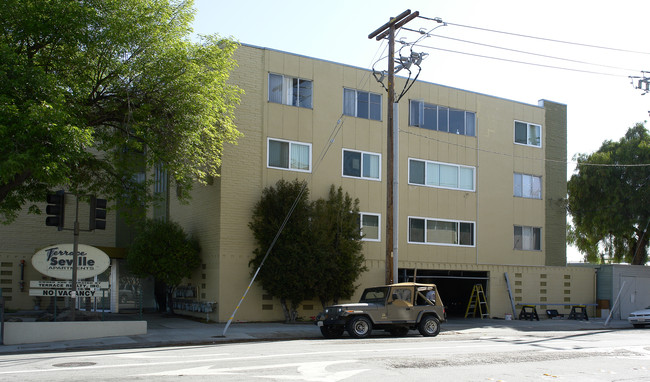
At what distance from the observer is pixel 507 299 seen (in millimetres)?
29547

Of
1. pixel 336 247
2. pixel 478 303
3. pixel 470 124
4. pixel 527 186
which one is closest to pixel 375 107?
pixel 470 124

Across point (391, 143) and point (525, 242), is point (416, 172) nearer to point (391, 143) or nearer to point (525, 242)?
point (391, 143)

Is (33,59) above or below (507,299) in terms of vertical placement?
above

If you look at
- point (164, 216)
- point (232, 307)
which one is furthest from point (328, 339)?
point (164, 216)

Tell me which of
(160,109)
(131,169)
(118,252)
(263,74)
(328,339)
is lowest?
(328,339)

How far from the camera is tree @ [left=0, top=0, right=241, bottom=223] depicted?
50.1ft

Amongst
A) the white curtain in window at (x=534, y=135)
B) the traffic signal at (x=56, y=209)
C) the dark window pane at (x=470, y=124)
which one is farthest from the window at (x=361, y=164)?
the traffic signal at (x=56, y=209)

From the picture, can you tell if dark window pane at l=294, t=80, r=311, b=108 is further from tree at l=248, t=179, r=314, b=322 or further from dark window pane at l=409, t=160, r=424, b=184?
dark window pane at l=409, t=160, r=424, b=184

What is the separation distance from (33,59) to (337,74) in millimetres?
12220

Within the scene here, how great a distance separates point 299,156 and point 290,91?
2.61 metres

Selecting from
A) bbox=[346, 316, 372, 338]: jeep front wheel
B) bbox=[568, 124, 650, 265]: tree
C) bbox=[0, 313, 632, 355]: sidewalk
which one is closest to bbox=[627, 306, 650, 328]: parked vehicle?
bbox=[0, 313, 632, 355]: sidewalk

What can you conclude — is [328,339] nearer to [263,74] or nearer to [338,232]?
[338,232]

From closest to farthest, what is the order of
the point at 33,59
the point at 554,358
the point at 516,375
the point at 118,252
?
the point at 516,375 < the point at 554,358 < the point at 33,59 < the point at 118,252

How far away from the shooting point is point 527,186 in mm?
31031
